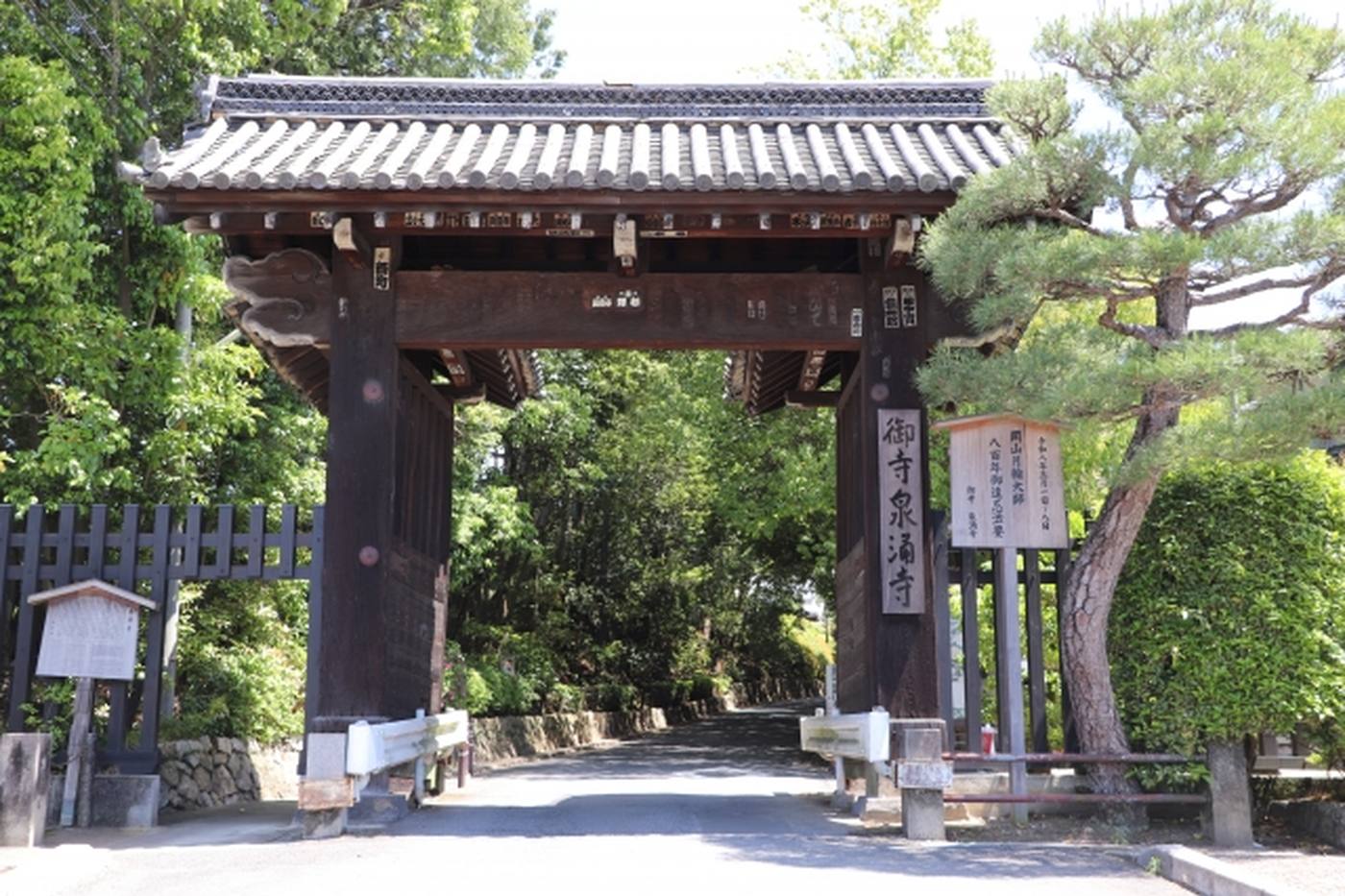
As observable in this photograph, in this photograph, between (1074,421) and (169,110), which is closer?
(1074,421)

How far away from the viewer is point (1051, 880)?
274 inches

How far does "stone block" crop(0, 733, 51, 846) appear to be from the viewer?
Result: 852 cm

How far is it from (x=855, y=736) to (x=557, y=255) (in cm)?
511

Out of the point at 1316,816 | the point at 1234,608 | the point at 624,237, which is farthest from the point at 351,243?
the point at 1316,816

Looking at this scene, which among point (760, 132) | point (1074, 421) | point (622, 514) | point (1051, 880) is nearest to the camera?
point (1051, 880)

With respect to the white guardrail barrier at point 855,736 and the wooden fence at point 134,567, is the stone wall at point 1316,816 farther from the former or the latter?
A: the wooden fence at point 134,567

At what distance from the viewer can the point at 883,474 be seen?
991cm

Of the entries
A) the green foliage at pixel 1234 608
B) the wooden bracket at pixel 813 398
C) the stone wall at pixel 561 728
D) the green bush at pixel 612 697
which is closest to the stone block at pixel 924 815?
the green foliage at pixel 1234 608

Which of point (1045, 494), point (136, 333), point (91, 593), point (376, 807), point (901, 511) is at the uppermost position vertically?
point (136, 333)

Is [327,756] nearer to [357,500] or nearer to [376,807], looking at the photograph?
[376,807]

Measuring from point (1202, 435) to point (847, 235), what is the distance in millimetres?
3288

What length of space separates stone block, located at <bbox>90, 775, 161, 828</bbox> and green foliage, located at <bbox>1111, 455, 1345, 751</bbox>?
7970 millimetres

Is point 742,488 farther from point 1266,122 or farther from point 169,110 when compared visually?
point 1266,122

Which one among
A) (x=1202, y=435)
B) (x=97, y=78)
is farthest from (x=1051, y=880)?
(x=97, y=78)
